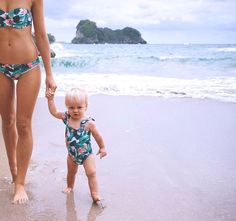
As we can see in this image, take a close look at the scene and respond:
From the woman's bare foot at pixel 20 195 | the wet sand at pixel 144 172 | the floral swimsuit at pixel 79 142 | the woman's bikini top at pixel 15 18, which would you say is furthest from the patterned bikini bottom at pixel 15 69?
the wet sand at pixel 144 172

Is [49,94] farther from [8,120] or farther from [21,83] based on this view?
[8,120]

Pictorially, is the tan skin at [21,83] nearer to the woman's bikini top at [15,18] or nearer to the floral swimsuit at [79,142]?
the woman's bikini top at [15,18]

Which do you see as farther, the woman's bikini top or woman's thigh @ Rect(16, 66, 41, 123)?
woman's thigh @ Rect(16, 66, 41, 123)

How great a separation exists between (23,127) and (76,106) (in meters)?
0.50

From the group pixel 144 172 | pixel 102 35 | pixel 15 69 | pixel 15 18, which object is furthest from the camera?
pixel 102 35

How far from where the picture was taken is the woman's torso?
3125 mm

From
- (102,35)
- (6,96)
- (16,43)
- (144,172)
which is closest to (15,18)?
(16,43)

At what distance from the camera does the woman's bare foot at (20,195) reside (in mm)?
3277

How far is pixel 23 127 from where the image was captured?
3.38m

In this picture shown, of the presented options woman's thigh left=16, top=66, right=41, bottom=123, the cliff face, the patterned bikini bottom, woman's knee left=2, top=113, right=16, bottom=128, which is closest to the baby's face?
woman's thigh left=16, top=66, right=41, bottom=123

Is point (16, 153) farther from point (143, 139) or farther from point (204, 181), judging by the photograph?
point (143, 139)

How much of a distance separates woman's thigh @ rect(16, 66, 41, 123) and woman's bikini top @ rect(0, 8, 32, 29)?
1.25 ft

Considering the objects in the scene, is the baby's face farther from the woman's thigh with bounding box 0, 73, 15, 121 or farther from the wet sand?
the wet sand

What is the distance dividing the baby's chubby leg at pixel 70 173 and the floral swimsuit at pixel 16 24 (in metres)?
0.83
